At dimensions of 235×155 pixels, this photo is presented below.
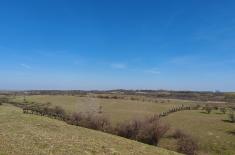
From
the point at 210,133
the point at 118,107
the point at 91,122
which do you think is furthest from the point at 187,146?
the point at 118,107

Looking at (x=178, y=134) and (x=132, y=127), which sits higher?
(x=132, y=127)

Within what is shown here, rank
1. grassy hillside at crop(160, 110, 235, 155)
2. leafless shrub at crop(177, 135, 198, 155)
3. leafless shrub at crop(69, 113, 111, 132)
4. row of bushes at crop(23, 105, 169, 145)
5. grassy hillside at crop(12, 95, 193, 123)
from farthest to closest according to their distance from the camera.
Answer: grassy hillside at crop(12, 95, 193, 123) → leafless shrub at crop(69, 113, 111, 132) → row of bushes at crop(23, 105, 169, 145) → grassy hillside at crop(160, 110, 235, 155) → leafless shrub at crop(177, 135, 198, 155)

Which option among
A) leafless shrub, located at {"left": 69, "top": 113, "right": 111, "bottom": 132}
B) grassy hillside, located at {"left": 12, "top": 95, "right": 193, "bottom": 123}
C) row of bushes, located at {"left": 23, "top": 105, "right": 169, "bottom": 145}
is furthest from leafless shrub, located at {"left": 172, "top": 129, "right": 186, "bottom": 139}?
grassy hillside, located at {"left": 12, "top": 95, "right": 193, "bottom": 123}

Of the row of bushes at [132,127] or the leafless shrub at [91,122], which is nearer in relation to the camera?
the row of bushes at [132,127]

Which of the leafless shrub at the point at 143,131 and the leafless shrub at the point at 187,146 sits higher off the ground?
the leafless shrub at the point at 143,131

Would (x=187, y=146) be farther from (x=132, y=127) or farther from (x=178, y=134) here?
(x=132, y=127)

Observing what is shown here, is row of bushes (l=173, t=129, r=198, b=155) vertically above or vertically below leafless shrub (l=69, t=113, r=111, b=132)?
below

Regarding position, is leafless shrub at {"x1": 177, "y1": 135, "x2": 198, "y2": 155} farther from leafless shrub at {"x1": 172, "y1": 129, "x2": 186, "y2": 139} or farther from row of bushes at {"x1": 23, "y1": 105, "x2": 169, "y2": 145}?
row of bushes at {"x1": 23, "y1": 105, "x2": 169, "y2": 145}

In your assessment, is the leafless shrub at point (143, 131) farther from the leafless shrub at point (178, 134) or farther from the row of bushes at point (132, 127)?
the leafless shrub at point (178, 134)

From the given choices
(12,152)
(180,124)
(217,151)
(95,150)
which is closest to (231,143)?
(217,151)

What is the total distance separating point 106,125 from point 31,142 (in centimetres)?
2732

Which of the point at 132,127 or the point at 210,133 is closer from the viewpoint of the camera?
the point at 132,127

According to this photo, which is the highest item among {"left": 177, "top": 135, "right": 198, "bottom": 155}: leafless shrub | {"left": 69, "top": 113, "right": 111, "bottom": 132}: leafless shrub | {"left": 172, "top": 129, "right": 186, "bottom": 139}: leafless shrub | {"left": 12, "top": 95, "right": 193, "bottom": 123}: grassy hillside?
{"left": 12, "top": 95, "right": 193, "bottom": 123}: grassy hillside

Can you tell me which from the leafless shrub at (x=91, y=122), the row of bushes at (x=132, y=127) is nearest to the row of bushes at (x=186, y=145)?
the row of bushes at (x=132, y=127)
